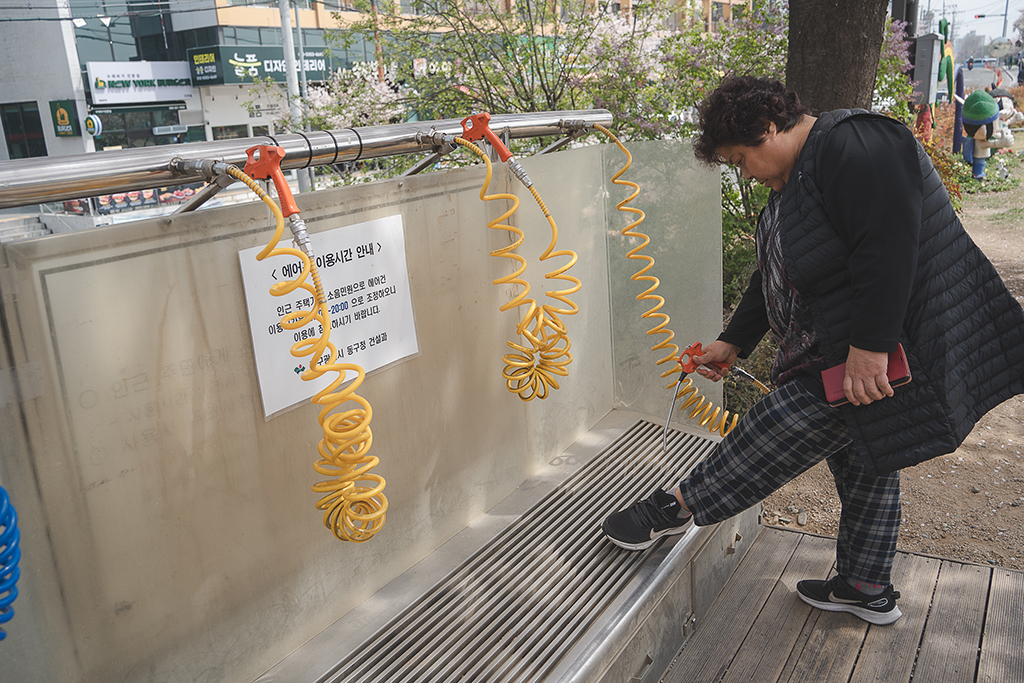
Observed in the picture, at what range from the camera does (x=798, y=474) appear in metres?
2.19

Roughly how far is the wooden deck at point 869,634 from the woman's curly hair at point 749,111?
5.05ft

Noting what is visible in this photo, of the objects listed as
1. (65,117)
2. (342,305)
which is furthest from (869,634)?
(65,117)

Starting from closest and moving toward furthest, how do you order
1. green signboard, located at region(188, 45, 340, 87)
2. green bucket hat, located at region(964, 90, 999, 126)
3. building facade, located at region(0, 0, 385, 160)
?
green bucket hat, located at region(964, 90, 999, 126) → building facade, located at region(0, 0, 385, 160) → green signboard, located at region(188, 45, 340, 87)

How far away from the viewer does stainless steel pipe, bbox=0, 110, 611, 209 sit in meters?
1.43

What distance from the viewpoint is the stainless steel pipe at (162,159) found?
143 cm

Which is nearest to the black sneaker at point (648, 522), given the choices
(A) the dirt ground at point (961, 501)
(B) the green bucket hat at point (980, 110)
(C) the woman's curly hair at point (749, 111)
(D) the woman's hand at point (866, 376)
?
(D) the woman's hand at point (866, 376)

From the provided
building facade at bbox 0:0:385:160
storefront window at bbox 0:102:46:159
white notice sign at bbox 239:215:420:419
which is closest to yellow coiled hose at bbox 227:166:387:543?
white notice sign at bbox 239:215:420:419

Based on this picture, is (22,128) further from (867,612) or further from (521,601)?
(867,612)

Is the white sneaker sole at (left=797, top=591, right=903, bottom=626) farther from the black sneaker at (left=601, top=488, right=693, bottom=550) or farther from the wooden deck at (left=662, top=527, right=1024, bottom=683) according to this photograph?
the black sneaker at (left=601, top=488, right=693, bottom=550)

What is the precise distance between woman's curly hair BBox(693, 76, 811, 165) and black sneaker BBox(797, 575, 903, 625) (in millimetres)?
1475

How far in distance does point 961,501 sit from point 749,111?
2467 mm

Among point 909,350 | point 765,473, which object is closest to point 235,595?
point 765,473

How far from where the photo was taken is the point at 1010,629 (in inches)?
92.7

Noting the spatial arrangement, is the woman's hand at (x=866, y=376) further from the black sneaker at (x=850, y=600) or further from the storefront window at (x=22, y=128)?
the storefront window at (x=22, y=128)
